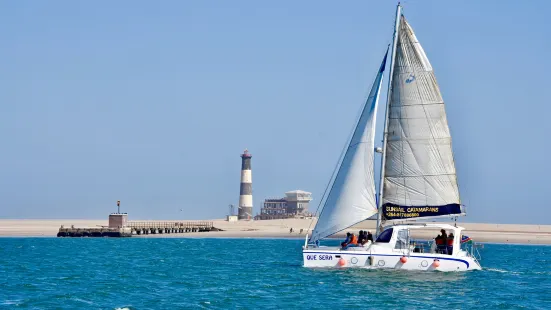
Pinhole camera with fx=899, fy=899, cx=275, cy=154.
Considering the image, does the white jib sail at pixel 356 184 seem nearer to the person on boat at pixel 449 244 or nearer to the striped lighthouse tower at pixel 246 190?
the person on boat at pixel 449 244

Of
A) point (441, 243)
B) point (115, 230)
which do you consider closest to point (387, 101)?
point (441, 243)

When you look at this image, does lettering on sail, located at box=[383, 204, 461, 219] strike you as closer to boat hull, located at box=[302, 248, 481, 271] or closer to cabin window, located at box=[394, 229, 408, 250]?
cabin window, located at box=[394, 229, 408, 250]

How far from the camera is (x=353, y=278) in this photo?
36.6m

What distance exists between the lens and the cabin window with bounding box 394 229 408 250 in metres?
37.9

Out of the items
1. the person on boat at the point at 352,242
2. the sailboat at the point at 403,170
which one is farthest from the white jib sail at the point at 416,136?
the person on boat at the point at 352,242

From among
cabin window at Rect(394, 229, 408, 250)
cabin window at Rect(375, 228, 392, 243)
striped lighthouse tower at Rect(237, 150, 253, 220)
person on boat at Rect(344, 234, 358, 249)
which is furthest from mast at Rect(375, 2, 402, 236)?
striped lighthouse tower at Rect(237, 150, 253, 220)

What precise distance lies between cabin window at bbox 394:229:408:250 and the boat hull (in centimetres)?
59

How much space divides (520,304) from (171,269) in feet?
63.7

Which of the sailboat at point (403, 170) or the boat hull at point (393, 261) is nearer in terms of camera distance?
the boat hull at point (393, 261)

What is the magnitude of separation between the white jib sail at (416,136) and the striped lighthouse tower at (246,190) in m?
90.0

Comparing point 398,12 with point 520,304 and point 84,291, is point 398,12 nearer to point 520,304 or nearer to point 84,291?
point 520,304

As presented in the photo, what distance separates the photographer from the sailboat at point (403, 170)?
38.8m

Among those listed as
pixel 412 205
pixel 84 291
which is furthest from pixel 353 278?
pixel 84 291

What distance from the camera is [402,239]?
124 ft
